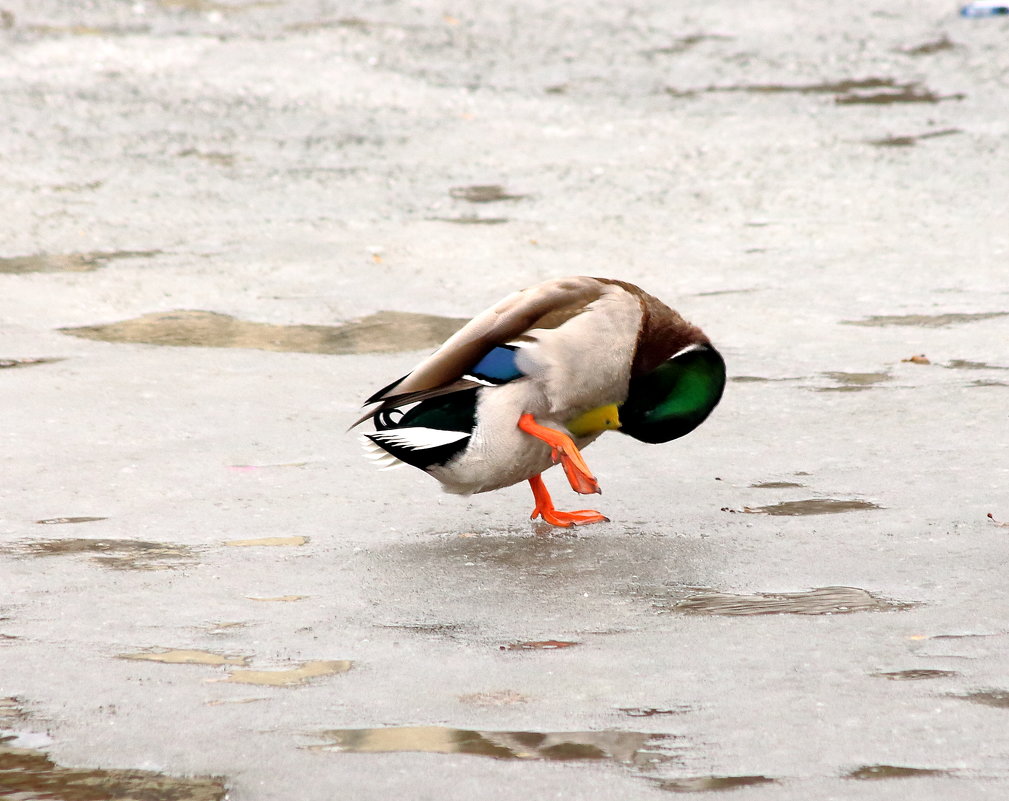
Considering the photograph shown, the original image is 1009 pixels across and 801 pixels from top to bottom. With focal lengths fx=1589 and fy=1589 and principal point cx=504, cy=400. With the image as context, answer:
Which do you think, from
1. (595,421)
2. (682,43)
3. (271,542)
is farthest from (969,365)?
(682,43)

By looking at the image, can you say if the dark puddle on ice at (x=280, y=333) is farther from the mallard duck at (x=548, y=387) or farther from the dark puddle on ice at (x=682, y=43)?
the dark puddle on ice at (x=682, y=43)

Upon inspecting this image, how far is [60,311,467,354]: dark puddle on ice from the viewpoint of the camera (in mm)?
6109

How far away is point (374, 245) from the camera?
7434 millimetres

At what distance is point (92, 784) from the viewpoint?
275cm

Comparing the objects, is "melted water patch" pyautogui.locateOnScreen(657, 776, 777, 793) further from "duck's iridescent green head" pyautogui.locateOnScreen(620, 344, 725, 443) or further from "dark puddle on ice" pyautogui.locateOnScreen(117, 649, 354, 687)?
"duck's iridescent green head" pyautogui.locateOnScreen(620, 344, 725, 443)

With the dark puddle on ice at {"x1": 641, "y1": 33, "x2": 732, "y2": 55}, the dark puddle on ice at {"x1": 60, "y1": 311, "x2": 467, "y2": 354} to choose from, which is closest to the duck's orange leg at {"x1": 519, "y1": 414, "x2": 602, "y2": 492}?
the dark puddle on ice at {"x1": 60, "y1": 311, "x2": 467, "y2": 354}

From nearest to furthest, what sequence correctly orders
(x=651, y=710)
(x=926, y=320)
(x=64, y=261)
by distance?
1. (x=651, y=710)
2. (x=926, y=320)
3. (x=64, y=261)

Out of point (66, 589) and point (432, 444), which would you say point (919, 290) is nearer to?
point (432, 444)

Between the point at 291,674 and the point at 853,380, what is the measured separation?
9.58 feet

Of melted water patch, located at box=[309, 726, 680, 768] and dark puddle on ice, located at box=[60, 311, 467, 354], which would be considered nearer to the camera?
melted water patch, located at box=[309, 726, 680, 768]

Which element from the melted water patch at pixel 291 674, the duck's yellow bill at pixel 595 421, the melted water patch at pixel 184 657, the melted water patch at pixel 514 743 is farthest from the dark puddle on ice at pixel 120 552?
the melted water patch at pixel 514 743

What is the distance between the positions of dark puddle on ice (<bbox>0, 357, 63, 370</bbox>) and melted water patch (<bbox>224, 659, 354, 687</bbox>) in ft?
9.38

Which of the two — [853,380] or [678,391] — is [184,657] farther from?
[853,380]

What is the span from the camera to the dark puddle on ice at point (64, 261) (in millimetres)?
7047
